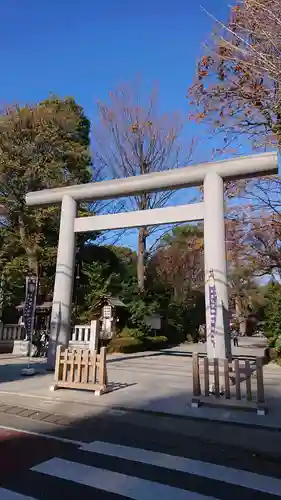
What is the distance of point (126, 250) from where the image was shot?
111ft

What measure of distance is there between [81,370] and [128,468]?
13.9ft

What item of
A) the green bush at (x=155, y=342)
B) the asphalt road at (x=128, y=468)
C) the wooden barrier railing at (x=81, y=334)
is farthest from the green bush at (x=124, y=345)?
the asphalt road at (x=128, y=468)

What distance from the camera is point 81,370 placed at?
8.13 meters

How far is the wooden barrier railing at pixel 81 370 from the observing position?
790cm

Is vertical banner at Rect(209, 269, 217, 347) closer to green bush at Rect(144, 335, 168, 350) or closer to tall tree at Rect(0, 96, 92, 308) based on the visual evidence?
green bush at Rect(144, 335, 168, 350)

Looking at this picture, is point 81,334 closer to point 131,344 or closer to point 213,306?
point 131,344

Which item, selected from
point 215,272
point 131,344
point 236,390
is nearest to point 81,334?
point 131,344

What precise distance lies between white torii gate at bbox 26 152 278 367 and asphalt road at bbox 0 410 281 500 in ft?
13.3

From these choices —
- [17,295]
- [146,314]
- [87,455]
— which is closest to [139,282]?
[146,314]

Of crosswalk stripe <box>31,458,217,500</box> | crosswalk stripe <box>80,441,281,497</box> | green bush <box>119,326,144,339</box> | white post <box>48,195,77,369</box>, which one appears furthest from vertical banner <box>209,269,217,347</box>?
green bush <box>119,326,144,339</box>

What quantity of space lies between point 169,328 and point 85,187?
661 inches

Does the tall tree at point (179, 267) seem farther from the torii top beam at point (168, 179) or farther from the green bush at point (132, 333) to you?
the torii top beam at point (168, 179)

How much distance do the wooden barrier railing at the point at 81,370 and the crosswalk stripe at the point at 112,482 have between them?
3.69 m

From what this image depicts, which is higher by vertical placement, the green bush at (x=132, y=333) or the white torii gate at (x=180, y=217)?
the white torii gate at (x=180, y=217)
